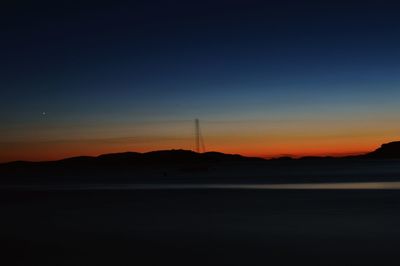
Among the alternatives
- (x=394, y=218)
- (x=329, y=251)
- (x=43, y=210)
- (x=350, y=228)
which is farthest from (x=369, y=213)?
(x=43, y=210)

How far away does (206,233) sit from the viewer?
1803cm

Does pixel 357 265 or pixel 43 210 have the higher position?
pixel 43 210

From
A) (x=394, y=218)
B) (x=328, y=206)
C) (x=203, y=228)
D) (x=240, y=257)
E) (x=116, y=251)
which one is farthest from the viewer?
(x=328, y=206)

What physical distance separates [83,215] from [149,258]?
1090 centimetres

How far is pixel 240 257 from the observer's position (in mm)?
13844

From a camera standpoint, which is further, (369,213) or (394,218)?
(369,213)

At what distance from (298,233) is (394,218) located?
201 inches

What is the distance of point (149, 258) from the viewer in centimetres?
1396

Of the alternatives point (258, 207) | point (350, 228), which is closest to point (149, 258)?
point (350, 228)

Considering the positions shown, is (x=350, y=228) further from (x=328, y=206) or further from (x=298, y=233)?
(x=328, y=206)

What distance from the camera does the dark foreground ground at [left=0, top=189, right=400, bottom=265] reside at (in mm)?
13898

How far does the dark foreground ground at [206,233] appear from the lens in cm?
1390

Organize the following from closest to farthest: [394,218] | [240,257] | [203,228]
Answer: [240,257], [203,228], [394,218]

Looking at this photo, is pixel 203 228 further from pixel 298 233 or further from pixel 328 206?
pixel 328 206
